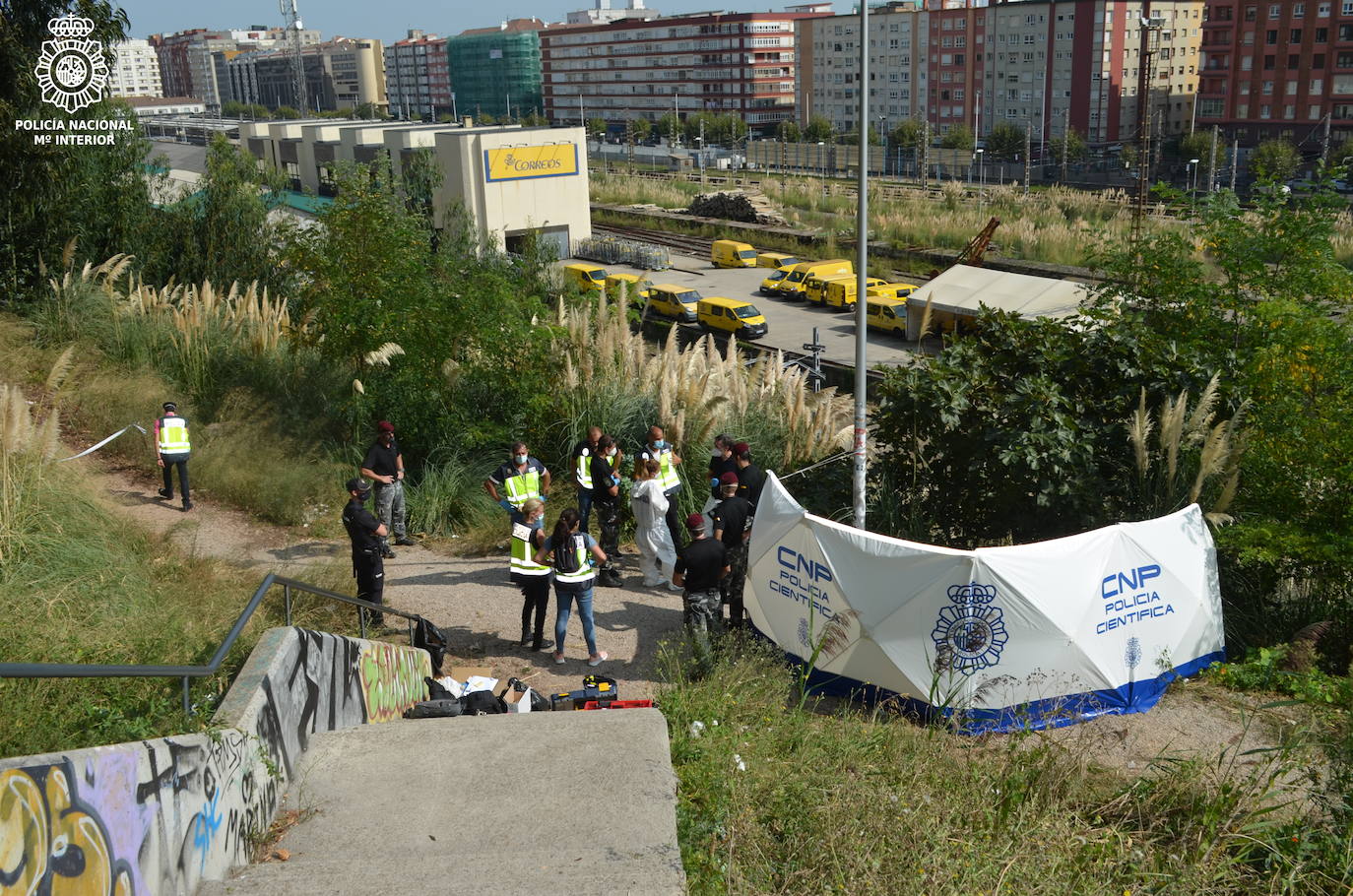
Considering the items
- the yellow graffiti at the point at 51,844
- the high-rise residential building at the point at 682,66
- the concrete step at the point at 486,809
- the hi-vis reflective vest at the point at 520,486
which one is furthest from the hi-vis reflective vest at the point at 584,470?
the high-rise residential building at the point at 682,66

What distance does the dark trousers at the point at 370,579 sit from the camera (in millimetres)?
9492

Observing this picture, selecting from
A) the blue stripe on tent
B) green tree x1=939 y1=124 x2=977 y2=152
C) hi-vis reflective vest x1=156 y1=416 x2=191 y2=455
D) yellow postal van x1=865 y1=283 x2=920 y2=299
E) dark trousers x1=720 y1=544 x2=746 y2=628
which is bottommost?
yellow postal van x1=865 y1=283 x2=920 y2=299

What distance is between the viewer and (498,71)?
155m

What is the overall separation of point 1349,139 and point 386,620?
75844 mm

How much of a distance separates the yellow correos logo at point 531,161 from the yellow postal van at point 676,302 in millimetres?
10995

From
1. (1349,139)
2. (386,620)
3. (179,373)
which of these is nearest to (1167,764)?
(386,620)

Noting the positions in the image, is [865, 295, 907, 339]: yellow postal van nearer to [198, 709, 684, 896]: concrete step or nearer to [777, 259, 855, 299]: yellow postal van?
[777, 259, 855, 299]: yellow postal van

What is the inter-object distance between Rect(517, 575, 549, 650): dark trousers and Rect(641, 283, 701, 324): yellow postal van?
91.7 ft

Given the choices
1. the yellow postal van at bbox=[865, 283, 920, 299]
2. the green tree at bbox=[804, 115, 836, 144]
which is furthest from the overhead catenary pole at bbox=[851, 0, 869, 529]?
the green tree at bbox=[804, 115, 836, 144]

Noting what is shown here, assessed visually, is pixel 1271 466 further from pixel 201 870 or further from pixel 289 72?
pixel 289 72

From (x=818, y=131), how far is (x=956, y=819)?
4041 inches

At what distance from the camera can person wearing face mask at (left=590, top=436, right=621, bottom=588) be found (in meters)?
11.4

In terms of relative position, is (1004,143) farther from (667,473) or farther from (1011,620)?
(1011,620)

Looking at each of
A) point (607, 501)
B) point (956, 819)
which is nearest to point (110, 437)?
point (607, 501)
